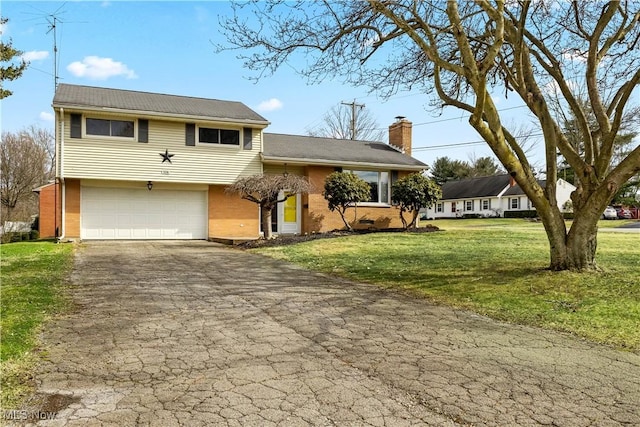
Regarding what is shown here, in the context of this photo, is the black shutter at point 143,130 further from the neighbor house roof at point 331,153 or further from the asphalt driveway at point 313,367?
the asphalt driveway at point 313,367

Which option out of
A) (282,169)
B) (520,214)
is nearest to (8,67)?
(282,169)

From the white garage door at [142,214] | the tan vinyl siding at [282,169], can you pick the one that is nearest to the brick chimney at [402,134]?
the tan vinyl siding at [282,169]

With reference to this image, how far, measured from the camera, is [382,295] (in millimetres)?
7258

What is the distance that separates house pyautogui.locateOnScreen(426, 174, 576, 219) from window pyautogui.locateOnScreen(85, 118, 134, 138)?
118ft

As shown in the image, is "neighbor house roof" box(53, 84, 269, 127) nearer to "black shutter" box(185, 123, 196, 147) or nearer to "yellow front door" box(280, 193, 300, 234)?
"black shutter" box(185, 123, 196, 147)

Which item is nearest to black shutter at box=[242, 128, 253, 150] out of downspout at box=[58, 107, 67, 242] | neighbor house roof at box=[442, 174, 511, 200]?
downspout at box=[58, 107, 67, 242]

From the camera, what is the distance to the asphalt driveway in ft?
10.1

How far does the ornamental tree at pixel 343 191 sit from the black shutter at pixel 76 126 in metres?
8.86

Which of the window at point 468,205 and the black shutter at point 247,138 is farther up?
the black shutter at point 247,138

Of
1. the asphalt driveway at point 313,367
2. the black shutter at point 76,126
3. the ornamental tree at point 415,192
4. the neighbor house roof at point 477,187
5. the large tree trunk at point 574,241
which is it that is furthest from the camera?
the neighbor house roof at point 477,187

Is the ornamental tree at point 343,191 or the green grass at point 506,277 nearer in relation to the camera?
the green grass at point 506,277

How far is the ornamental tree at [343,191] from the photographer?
1705cm

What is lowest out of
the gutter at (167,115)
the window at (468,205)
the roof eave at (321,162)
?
the window at (468,205)

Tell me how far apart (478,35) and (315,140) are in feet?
40.8
